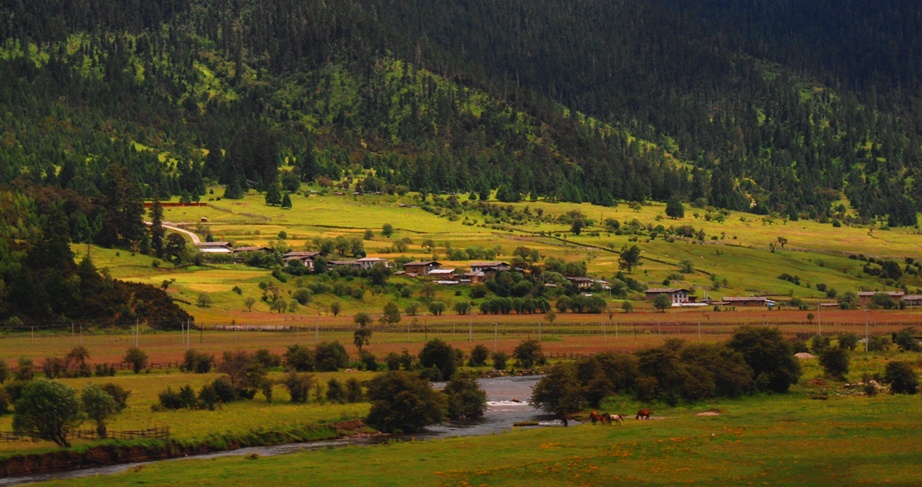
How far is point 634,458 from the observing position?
208 ft

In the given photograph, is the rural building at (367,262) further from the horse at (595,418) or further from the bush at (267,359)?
the horse at (595,418)

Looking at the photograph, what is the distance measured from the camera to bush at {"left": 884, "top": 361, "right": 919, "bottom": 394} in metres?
92.5

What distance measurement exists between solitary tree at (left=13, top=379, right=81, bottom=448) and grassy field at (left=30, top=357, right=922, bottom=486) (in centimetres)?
734

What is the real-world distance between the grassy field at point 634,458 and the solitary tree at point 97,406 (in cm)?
832

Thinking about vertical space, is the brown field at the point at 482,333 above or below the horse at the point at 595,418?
above

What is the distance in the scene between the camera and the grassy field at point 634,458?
5794 cm

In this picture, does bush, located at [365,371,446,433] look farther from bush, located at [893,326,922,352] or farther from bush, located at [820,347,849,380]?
bush, located at [893,326,922,352]

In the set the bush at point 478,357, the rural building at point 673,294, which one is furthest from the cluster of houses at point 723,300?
the bush at point 478,357

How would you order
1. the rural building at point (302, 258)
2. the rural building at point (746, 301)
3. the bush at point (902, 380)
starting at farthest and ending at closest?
the rural building at point (302, 258) < the rural building at point (746, 301) < the bush at point (902, 380)

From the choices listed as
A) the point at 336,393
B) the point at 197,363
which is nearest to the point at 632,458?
the point at 336,393

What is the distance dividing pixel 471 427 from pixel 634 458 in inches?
814

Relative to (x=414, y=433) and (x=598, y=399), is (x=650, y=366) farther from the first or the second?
(x=414, y=433)

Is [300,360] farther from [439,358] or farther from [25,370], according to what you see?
[25,370]

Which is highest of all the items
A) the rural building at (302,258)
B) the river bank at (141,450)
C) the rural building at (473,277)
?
the rural building at (302,258)
